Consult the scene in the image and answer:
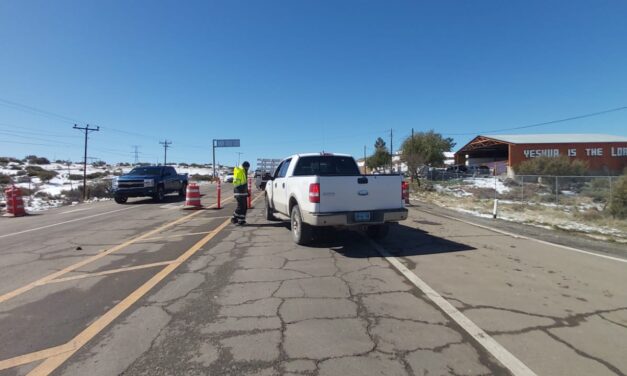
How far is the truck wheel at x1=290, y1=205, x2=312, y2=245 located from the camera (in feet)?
29.0

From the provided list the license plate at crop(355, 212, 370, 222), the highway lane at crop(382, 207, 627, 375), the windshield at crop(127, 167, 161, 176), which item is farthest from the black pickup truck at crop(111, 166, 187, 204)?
the license plate at crop(355, 212, 370, 222)

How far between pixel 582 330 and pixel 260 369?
128 inches

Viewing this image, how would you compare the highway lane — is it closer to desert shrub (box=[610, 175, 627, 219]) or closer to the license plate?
the license plate

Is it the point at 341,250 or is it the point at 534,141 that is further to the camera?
the point at 534,141

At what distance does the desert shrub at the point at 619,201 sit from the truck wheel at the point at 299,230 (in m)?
13.5

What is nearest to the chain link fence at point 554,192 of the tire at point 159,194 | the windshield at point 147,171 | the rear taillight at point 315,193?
the rear taillight at point 315,193

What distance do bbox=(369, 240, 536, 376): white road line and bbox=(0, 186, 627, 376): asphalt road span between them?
0.06 ft

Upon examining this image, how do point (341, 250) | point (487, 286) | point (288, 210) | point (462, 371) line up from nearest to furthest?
point (462, 371) → point (487, 286) → point (341, 250) → point (288, 210)

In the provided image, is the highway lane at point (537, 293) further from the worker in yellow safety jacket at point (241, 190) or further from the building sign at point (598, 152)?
the building sign at point (598, 152)

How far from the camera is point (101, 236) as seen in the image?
10.6 meters

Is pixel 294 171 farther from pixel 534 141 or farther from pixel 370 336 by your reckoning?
pixel 534 141

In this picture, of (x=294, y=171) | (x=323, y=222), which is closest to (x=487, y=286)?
(x=323, y=222)

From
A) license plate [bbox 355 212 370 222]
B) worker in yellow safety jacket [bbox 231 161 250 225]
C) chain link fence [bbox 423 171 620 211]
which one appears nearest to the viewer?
license plate [bbox 355 212 370 222]

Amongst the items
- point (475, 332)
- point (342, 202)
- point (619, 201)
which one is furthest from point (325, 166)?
point (619, 201)
